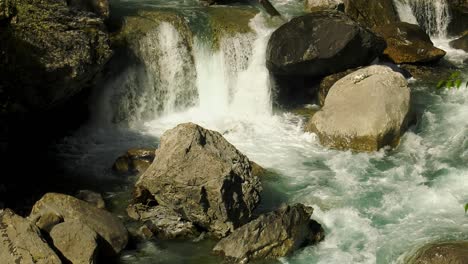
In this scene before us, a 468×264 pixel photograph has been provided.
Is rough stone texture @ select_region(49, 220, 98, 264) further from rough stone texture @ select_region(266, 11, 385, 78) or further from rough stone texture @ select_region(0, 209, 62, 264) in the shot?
rough stone texture @ select_region(266, 11, 385, 78)

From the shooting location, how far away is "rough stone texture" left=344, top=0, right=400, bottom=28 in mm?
22359

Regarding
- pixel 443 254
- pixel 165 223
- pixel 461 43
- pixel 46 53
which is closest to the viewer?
pixel 443 254

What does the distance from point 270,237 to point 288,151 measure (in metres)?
5.12

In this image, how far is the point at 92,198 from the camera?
13.0 metres

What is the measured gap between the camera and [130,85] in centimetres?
1831

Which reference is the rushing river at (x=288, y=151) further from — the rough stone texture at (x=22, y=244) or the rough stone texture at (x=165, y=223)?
the rough stone texture at (x=22, y=244)

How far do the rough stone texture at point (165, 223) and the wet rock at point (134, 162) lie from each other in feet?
8.08

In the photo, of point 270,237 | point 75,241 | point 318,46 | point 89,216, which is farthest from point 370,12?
point 75,241

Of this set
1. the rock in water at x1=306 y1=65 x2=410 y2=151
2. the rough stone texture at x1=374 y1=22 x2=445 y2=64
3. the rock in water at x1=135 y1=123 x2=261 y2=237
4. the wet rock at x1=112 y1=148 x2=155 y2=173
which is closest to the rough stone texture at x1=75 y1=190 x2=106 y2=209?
the rock in water at x1=135 y1=123 x2=261 y2=237

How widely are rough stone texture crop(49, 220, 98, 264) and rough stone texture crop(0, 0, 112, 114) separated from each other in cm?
434

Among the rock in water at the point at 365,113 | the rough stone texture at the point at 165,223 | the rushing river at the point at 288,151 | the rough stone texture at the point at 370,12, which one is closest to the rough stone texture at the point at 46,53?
the rushing river at the point at 288,151

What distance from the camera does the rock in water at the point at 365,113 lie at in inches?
625

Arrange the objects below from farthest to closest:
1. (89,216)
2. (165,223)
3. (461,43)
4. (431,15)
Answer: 1. (431,15)
2. (461,43)
3. (165,223)
4. (89,216)

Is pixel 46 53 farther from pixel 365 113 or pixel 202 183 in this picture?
pixel 365 113
